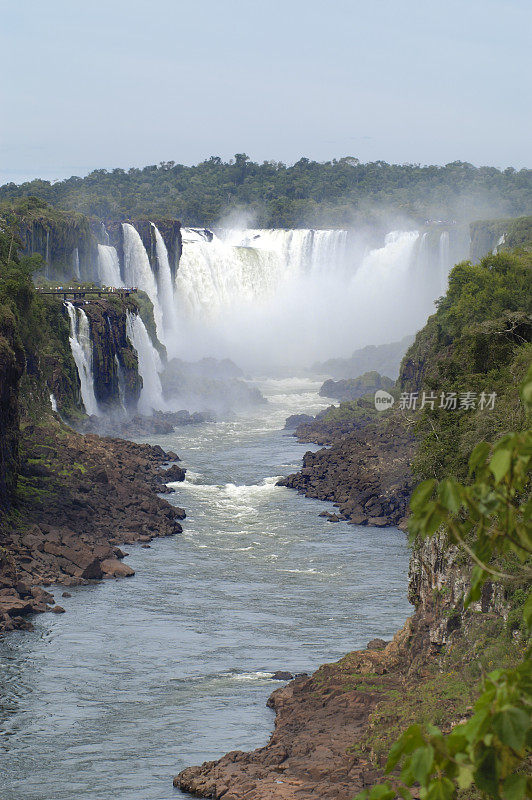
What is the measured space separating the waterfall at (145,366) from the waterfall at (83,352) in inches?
252

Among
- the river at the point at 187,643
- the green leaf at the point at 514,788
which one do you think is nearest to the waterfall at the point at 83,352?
the river at the point at 187,643

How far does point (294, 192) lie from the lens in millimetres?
141750

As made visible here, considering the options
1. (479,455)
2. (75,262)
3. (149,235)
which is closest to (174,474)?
(75,262)

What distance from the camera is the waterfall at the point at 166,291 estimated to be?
85.9 m

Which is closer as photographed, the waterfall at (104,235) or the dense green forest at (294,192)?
the waterfall at (104,235)

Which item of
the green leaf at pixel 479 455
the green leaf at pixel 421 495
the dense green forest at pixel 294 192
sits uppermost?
the dense green forest at pixel 294 192

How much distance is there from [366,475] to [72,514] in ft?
49.9

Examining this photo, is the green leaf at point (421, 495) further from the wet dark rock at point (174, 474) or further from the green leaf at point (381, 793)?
the wet dark rock at point (174, 474)

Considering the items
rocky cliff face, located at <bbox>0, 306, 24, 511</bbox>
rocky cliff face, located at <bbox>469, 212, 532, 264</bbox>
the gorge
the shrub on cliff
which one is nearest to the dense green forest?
rocky cliff face, located at <bbox>469, 212, 532, 264</bbox>

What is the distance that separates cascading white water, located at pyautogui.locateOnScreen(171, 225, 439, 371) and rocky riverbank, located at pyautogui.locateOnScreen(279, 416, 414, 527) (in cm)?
4336

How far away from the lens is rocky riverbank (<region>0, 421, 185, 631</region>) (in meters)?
30.4

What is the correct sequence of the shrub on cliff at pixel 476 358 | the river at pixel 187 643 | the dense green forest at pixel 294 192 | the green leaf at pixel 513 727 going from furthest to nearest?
the dense green forest at pixel 294 192 → the shrub on cliff at pixel 476 358 → the river at pixel 187 643 → the green leaf at pixel 513 727

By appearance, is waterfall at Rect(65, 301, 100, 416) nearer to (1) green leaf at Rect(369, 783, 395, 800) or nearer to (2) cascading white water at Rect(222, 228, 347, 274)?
(2) cascading white water at Rect(222, 228, 347, 274)

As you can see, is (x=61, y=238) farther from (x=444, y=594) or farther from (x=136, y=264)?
(x=444, y=594)
